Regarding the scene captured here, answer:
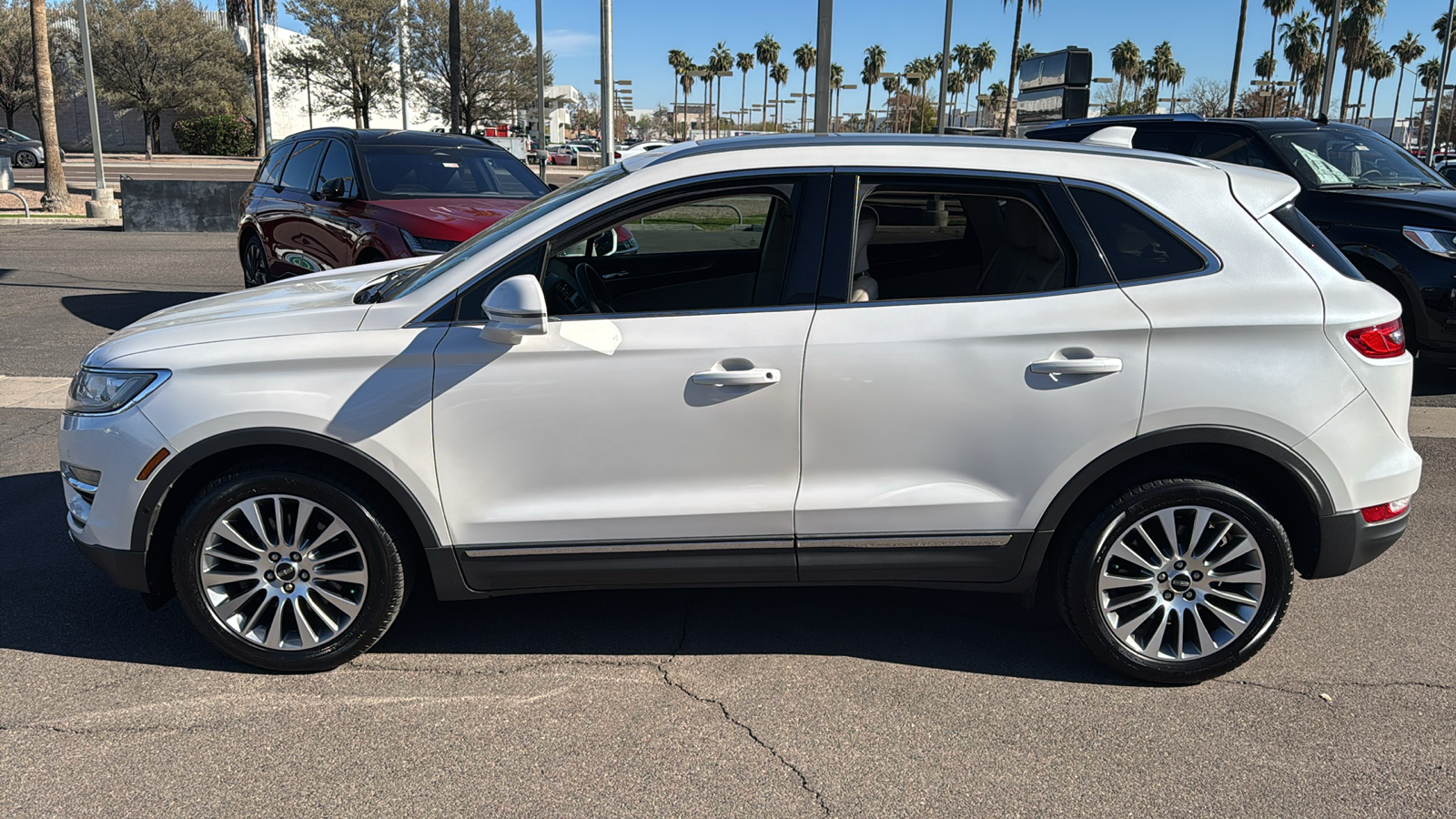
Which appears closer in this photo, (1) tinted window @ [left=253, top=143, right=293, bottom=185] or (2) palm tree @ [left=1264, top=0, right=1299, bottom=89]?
(1) tinted window @ [left=253, top=143, right=293, bottom=185]

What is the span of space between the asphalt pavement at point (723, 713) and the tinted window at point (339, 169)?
187 inches

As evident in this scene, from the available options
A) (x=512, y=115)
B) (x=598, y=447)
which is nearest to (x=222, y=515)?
(x=598, y=447)

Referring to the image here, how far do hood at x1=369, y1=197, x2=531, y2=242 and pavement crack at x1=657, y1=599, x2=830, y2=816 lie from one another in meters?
4.49

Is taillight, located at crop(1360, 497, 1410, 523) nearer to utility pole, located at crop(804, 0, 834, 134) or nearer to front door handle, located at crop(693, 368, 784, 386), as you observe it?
front door handle, located at crop(693, 368, 784, 386)

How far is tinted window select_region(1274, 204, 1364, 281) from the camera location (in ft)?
11.7

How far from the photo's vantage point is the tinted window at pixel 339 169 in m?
8.66

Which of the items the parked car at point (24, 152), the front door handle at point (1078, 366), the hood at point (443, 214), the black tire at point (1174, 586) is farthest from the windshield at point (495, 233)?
the parked car at point (24, 152)

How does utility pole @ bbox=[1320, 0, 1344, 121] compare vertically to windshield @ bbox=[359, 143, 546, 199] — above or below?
above

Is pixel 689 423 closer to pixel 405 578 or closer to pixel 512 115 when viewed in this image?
pixel 405 578

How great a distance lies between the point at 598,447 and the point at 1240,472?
7.08 ft

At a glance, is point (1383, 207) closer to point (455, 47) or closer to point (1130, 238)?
point (1130, 238)

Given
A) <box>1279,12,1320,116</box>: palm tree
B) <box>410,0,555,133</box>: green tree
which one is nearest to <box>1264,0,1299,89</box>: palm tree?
<box>1279,12,1320,116</box>: palm tree

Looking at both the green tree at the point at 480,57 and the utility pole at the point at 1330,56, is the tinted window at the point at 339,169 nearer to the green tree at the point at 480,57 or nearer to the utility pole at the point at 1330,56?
the utility pole at the point at 1330,56

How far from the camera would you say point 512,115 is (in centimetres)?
5906
